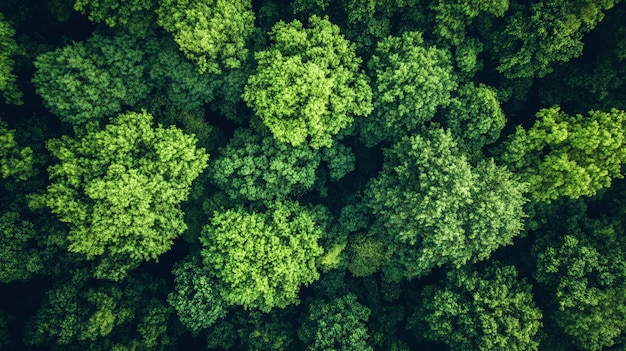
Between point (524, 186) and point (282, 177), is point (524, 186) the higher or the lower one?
the higher one

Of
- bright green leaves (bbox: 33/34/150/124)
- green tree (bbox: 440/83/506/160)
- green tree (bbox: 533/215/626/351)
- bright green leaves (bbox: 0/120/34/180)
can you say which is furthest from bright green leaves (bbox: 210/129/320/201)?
green tree (bbox: 533/215/626/351)

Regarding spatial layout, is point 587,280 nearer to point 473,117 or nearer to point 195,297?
point 473,117

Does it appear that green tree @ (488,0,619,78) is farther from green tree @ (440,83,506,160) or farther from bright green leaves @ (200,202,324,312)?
bright green leaves @ (200,202,324,312)

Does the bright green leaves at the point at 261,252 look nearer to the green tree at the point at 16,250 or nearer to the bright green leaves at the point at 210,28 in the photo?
the bright green leaves at the point at 210,28

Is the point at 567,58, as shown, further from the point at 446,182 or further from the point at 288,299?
the point at 288,299

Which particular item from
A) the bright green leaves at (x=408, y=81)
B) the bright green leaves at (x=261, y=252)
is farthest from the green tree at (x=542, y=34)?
the bright green leaves at (x=261, y=252)

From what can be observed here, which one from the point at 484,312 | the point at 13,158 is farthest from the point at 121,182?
the point at 484,312

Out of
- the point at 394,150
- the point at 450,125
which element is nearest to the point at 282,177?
the point at 394,150
